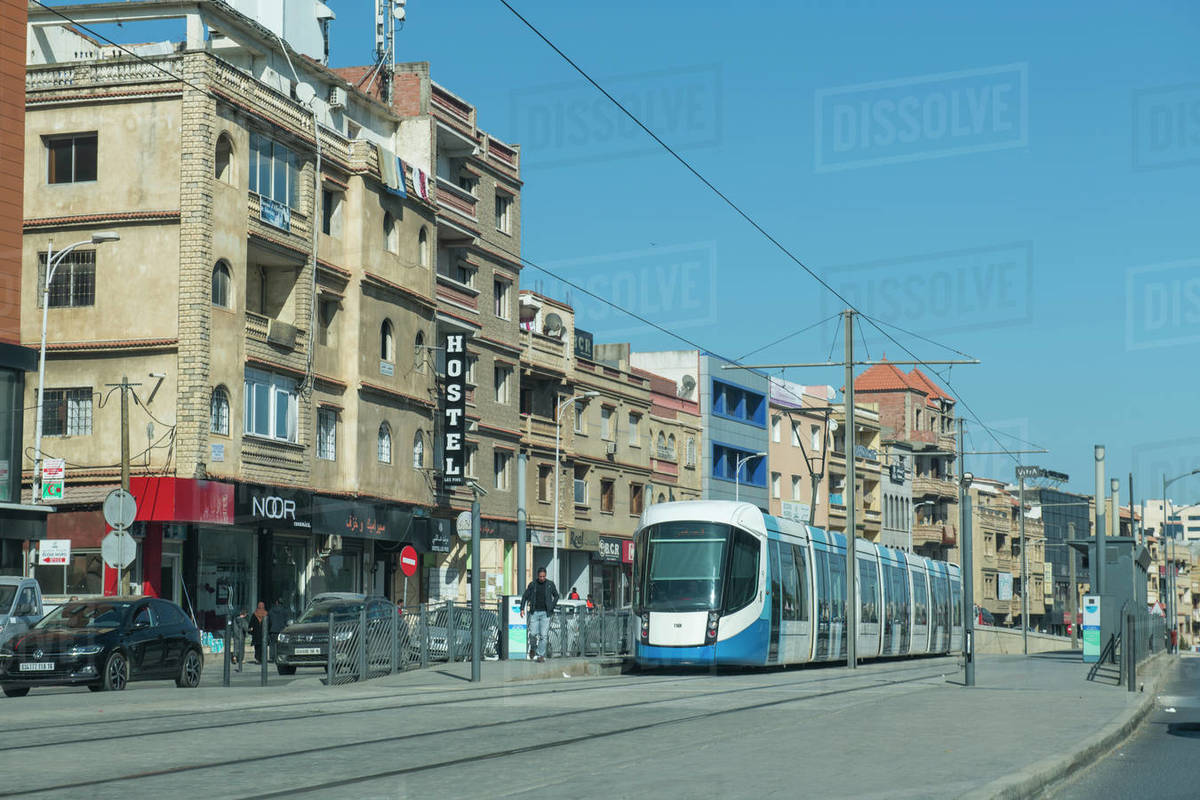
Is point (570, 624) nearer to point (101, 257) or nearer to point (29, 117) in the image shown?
point (101, 257)

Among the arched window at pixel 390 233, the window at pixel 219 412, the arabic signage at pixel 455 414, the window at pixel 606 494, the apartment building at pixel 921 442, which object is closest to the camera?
the window at pixel 219 412

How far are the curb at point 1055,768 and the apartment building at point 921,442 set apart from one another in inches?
3506

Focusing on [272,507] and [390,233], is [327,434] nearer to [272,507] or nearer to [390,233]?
[272,507]

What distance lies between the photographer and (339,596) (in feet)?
112

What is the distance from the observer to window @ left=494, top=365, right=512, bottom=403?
5612 cm

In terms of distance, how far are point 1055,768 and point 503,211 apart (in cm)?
4736

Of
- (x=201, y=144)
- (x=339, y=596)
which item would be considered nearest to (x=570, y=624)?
(x=339, y=596)

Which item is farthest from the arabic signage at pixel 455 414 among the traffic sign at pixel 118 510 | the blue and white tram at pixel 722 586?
the traffic sign at pixel 118 510

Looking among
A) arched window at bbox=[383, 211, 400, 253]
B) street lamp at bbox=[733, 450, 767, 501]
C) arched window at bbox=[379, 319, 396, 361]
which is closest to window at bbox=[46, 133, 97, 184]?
arched window at bbox=[383, 211, 400, 253]

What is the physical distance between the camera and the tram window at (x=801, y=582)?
103ft

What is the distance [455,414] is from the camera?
4981 cm

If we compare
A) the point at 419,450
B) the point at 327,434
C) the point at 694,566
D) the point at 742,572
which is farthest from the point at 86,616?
the point at 419,450

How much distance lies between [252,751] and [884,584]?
96.3ft

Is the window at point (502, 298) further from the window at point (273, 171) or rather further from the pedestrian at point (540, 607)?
the pedestrian at point (540, 607)
